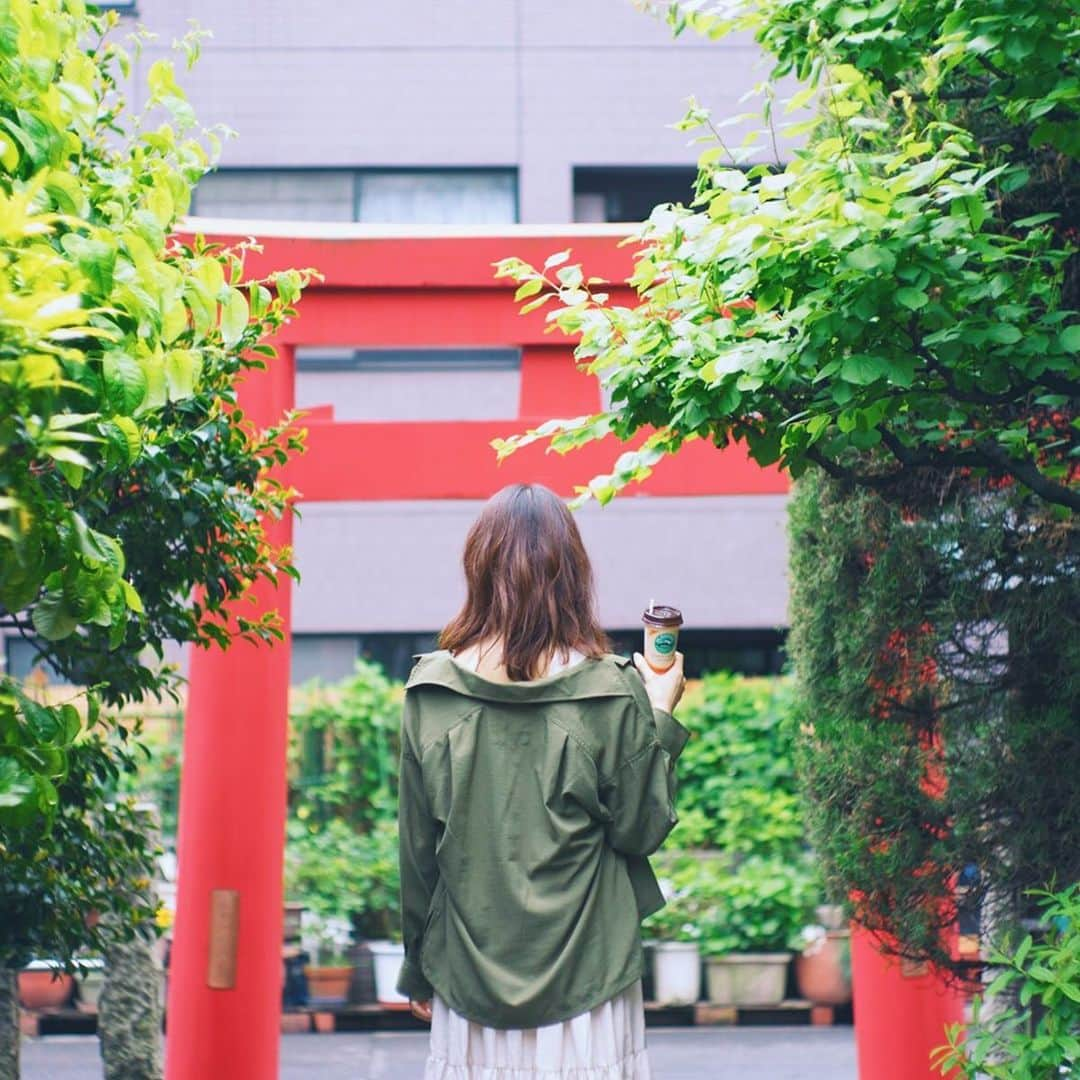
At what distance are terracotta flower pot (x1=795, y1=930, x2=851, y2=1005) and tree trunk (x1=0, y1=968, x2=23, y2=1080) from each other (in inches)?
253

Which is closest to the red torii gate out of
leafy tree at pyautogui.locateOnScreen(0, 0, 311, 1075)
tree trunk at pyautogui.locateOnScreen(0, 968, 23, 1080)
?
leafy tree at pyautogui.locateOnScreen(0, 0, 311, 1075)

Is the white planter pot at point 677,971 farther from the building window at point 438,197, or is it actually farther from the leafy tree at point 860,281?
the leafy tree at point 860,281

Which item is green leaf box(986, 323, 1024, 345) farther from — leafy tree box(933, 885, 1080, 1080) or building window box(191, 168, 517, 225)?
building window box(191, 168, 517, 225)

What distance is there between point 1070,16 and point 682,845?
323 inches

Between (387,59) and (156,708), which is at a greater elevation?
(387,59)

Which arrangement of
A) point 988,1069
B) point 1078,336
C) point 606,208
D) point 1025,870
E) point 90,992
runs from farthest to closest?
point 606,208 → point 90,992 → point 1025,870 → point 988,1069 → point 1078,336

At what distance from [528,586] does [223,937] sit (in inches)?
139

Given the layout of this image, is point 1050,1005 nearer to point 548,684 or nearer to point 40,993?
point 548,684

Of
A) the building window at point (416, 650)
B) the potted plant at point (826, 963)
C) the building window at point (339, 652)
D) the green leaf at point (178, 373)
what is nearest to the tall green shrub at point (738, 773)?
the potted plant at point (826, 963)

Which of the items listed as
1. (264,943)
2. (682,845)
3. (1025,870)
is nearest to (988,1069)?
(1025,870)

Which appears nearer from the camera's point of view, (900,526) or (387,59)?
(900,526)

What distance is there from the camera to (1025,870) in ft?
14.2

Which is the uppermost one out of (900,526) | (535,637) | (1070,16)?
(1070,16)

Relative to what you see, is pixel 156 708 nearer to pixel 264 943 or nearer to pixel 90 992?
pixel 90 992
